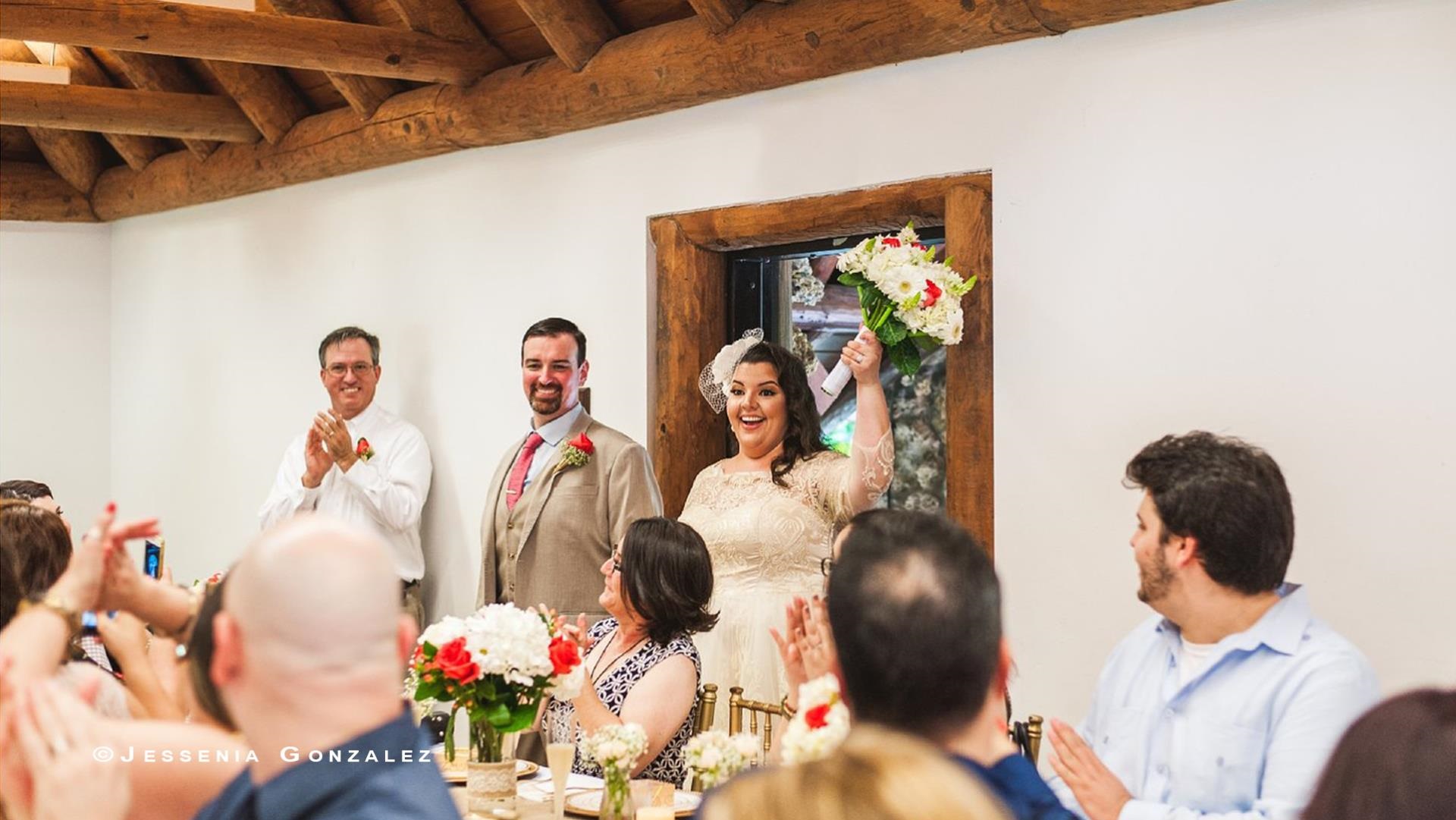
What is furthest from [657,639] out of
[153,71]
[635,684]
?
[153,71]

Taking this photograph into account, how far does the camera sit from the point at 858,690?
174 cm

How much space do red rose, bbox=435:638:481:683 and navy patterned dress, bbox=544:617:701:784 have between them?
44cm

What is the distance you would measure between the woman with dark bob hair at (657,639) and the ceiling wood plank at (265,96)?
3.93 metres

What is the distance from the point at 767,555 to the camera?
437 centimetres

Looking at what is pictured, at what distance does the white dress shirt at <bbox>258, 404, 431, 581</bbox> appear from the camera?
5.84m

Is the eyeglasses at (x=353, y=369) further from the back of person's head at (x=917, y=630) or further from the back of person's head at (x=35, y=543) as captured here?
the back of person's head at (x=917, y=630)

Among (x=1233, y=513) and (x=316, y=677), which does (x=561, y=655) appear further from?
(x=316, y=677)

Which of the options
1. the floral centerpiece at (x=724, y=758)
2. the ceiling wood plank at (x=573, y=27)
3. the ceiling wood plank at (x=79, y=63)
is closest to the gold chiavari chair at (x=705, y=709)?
the floral centerpiece at (x=724, y=758)

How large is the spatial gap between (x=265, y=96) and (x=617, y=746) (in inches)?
187

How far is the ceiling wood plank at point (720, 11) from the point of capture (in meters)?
4.79

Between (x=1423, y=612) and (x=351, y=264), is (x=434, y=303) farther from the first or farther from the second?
(x=1423, y=612)

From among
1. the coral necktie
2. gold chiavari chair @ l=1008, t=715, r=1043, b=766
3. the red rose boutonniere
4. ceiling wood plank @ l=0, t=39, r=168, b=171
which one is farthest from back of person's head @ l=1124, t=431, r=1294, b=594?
ceiling wood plank @ l=0, t=39, r=168, b=171

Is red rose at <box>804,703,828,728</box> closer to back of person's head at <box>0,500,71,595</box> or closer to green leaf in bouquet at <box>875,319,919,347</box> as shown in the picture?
back of person's head at <box>0,500,71,595</box>

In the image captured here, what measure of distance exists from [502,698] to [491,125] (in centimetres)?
323
